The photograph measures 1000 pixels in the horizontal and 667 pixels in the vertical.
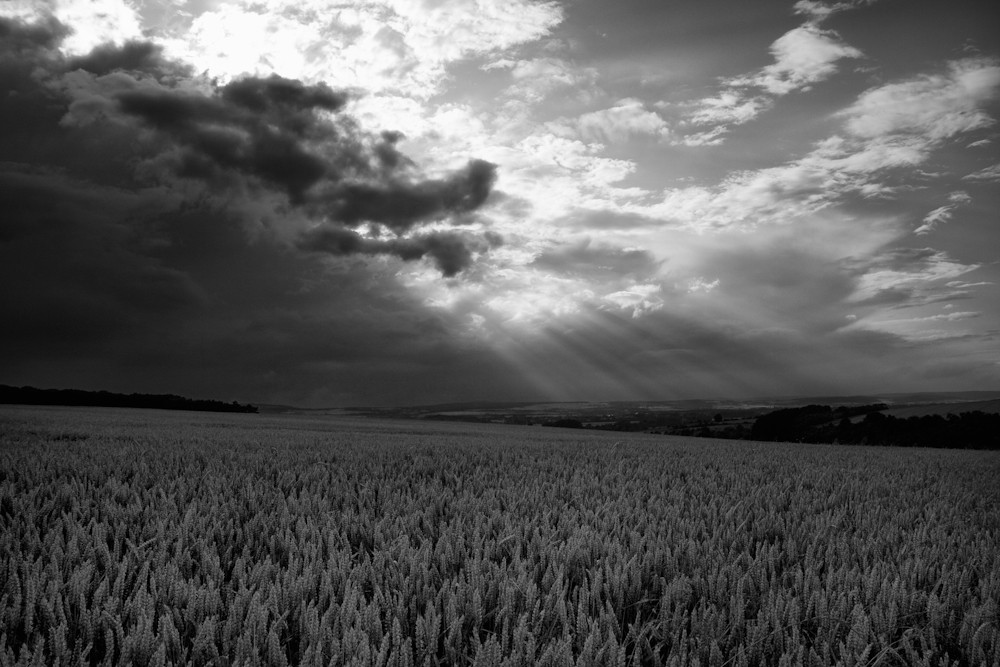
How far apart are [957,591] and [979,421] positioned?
133 feet

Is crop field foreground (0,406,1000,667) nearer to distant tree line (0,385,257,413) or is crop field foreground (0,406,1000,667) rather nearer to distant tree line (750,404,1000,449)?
distant tree line (750,404,1000,449)

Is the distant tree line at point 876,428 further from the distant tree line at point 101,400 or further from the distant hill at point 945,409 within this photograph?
the distant tree line at point 101,400

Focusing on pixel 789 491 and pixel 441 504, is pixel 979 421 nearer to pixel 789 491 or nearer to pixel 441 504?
pixel 789 491

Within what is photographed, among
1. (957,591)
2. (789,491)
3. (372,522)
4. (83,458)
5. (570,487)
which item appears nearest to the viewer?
(957,591)

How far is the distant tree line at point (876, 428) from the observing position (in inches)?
1292

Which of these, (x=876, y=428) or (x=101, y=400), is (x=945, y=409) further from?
(x=101, y=400)

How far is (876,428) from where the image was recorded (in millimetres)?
39281

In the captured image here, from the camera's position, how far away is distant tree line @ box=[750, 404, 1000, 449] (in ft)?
108

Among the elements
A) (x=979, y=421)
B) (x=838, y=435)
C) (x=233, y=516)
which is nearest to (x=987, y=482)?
(x=233, y=516)

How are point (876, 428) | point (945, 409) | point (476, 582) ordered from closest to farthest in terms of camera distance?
point (476, 582) → point (876, 428) → point (945, 409)

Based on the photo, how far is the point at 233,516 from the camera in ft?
12.5

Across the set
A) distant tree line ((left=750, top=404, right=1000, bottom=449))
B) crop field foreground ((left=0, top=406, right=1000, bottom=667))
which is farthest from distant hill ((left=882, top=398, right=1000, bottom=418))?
crop field foreground ((left=0, top=406, right=1000, bottom=667))

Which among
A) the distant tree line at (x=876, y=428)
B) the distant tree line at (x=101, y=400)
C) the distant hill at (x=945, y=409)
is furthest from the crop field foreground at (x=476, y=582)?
the distant tree line at (x=101, y=400)

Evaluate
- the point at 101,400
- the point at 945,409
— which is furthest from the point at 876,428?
the point at 101,400
